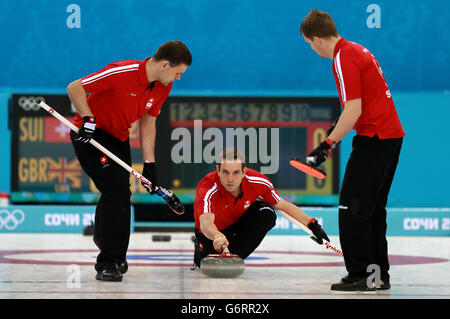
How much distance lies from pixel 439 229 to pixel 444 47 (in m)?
4.07

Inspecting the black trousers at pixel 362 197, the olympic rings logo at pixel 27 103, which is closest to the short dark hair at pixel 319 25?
the black trousers at pixel 362 197

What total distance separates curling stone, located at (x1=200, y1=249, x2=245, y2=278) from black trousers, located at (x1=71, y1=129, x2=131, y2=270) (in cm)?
62

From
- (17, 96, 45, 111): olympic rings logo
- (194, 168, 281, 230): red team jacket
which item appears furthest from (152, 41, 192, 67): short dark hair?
(17, 96, 45, 111): olympic rings logo

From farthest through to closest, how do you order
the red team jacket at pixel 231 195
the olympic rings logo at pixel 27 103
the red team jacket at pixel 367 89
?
the olympic rings logo at pixel 27 103, the red team jacket at pixel 231 195, the red team jacket at pixel 367 89

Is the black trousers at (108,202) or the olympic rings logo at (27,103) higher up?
the olympic rings logo at (27,103)

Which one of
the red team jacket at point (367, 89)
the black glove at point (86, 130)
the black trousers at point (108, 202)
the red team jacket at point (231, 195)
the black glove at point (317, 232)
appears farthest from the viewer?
the red team jacket at point (231, 195)

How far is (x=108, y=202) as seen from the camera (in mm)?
4727

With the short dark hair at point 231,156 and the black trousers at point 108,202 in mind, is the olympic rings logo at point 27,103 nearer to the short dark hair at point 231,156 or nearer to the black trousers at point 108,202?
the black trousers at point 108,202

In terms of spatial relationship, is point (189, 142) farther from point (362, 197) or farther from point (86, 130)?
point (362, 197)

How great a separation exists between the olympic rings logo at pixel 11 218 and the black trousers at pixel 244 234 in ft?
21.1

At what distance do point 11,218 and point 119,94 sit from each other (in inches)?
275

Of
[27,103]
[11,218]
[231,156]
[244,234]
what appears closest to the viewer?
[231,156]

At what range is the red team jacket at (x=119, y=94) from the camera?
186 inches

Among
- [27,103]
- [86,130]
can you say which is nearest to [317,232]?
[86,130]
